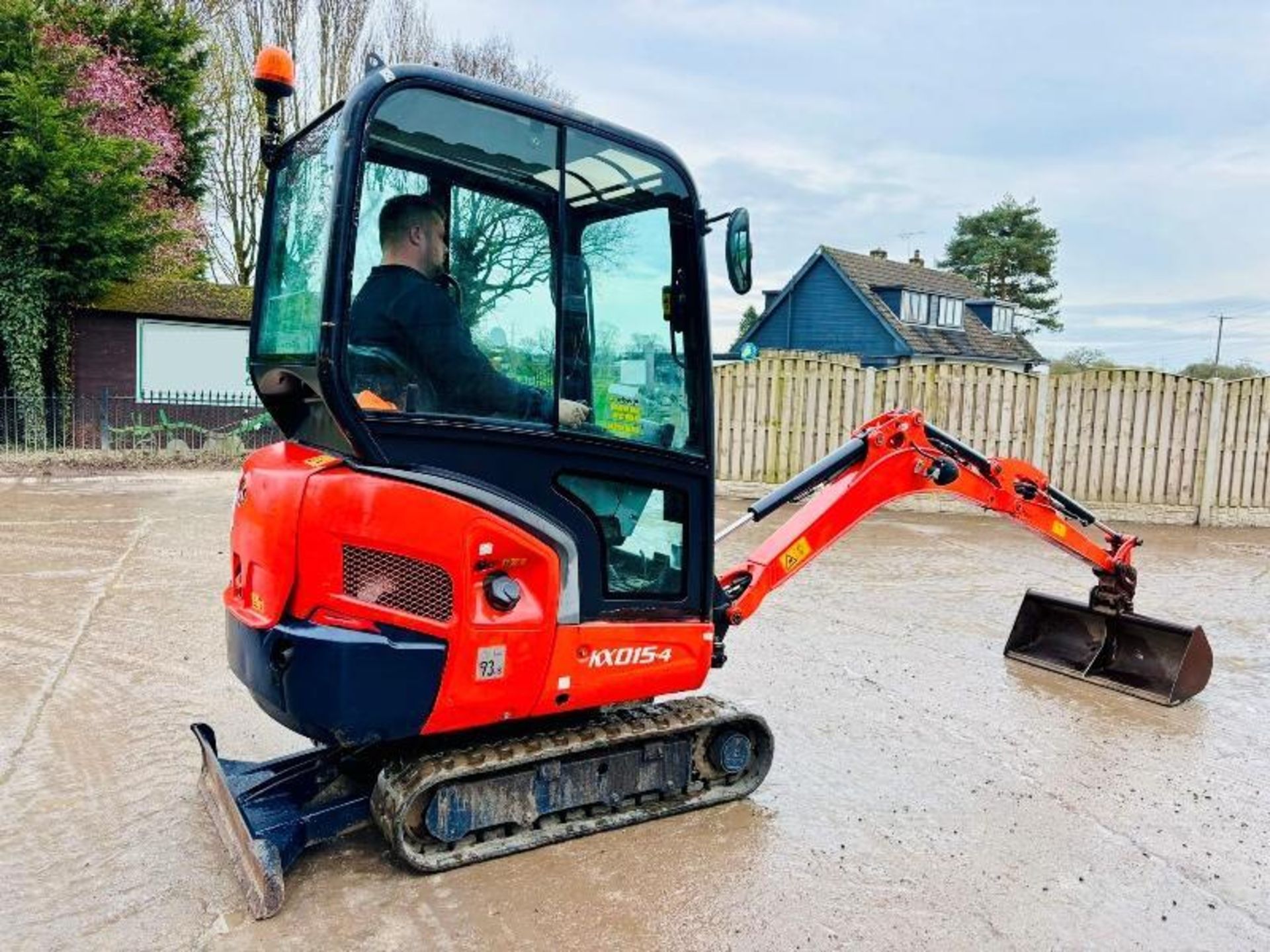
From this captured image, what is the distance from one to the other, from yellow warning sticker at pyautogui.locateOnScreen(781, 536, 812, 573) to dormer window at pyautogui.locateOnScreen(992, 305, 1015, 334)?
36342 millimetres

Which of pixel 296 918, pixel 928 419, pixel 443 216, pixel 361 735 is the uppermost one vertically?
pixel 443 216

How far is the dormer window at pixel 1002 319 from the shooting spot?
124ft

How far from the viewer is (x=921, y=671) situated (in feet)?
19.0

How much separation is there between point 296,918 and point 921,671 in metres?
3.95

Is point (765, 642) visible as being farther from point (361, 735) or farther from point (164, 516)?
point (164, 516)

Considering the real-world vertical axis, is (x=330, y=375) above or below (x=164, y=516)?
above

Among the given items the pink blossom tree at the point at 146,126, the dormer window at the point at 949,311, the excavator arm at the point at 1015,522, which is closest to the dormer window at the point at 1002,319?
the dormer window at the point at 949,311

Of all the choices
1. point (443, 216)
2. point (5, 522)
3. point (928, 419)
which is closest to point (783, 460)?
point (928, 419)

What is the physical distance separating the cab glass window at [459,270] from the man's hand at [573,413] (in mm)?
38

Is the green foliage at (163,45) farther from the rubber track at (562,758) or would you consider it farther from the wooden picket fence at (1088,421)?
the rubber track at (562,758)

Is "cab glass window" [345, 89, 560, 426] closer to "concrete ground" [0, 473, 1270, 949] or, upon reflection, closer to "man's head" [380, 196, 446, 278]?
"man's head" [380, 196, 446, 278]

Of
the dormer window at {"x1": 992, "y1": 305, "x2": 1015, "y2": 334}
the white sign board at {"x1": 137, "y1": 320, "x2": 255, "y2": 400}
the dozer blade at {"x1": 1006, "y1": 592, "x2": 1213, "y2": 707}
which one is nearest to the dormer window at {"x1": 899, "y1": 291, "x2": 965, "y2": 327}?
the dormer window at {"x1": 992, "y1": 305, "x2": 1015, "y2": 334}

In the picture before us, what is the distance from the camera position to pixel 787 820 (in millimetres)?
3762

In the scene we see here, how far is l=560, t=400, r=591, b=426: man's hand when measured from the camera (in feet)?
10.6
